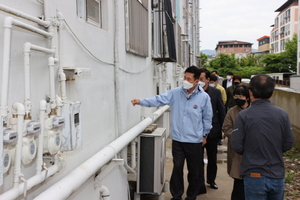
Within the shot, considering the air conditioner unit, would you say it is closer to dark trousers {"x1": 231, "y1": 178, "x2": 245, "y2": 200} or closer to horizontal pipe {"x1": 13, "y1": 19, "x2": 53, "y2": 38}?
dark trousers {"x1": 231, "y1": 178, "x2": 245, "y2": 200}

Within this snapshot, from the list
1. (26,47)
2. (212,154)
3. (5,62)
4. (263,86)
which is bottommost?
(212,154)

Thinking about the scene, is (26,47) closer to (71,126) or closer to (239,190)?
(71,126)

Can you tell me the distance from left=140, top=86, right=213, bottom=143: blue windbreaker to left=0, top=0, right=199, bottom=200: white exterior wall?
0.54 m

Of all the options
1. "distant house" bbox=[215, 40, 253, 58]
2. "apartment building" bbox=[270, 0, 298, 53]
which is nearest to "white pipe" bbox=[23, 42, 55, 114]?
"apartment building" bbox=[270, 0, 298, 53]

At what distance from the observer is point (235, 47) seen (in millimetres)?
126062

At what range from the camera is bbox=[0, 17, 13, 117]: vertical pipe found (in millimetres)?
1941

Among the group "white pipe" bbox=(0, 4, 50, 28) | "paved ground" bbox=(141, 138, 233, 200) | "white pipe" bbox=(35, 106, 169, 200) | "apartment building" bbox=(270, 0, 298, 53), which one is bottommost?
"paved ground" bbox=(141, 138, 233, 200)

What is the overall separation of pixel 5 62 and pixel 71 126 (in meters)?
0.79

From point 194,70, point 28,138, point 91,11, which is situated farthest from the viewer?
point 194,70

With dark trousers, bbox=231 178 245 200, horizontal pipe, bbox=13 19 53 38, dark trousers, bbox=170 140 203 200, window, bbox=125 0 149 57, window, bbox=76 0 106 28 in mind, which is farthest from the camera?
dark trousers, bbox=170 140 203 200

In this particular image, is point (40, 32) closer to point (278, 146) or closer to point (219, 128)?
point (278, 146)

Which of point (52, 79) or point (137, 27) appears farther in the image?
point (137, 27)

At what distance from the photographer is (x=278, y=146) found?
3.33 m

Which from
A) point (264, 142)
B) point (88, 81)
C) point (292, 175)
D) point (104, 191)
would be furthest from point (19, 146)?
point (292, 175)
